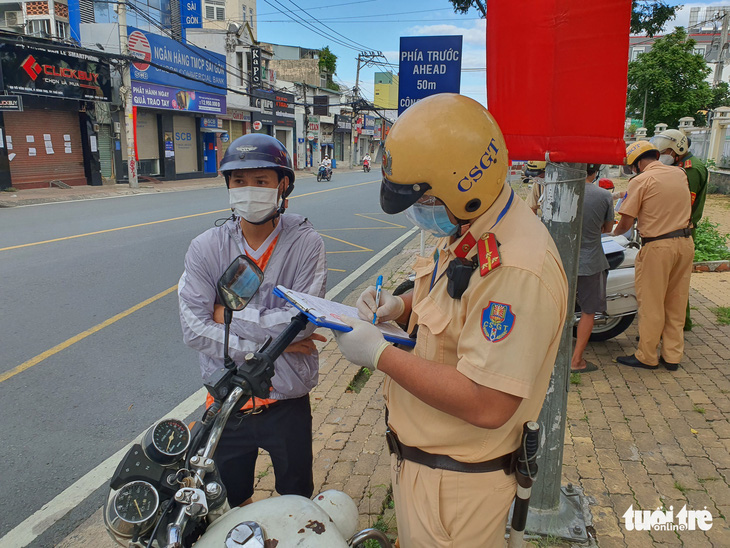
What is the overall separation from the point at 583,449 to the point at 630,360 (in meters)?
1.70

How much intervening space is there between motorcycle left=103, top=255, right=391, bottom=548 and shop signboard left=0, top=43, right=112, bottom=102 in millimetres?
19850

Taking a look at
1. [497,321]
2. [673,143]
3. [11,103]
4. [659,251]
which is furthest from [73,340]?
[11,103]

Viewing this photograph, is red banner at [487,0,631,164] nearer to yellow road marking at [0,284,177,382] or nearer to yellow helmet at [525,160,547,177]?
yellow helmet at [525,160,547,177]

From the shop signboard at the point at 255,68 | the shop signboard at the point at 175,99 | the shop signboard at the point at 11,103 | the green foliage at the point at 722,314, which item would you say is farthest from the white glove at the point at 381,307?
the shop signboard at the point at 255,68

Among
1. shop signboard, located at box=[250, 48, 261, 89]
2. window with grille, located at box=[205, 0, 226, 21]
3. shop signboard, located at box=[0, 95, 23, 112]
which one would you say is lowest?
shop signboard, located at box=[0, 95, 23, 112]

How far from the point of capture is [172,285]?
7.14 meters

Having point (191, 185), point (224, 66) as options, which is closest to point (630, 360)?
point (191, 185)

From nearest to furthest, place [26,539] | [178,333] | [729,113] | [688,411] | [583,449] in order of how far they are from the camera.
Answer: [26,539], [583,449], [688,411], [178,333], [729,113]

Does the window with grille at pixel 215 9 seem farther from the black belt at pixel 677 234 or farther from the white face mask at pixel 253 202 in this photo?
the white face mask at pixel 253 202

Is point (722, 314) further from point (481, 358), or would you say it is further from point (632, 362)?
point (481, 358)

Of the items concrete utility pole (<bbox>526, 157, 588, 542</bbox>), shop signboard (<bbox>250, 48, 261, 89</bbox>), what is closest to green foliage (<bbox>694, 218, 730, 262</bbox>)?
concrete utility pole (<bbox>526, 157, 588, 542</bbox>)

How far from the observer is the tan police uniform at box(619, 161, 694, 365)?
4453 millimetres

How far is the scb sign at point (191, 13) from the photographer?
26.6 metres

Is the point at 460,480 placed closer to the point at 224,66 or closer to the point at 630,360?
the point at 630,360
